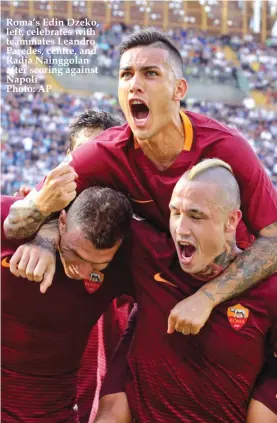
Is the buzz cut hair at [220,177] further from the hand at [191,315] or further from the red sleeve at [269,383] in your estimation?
the red sleeve at [269,383]

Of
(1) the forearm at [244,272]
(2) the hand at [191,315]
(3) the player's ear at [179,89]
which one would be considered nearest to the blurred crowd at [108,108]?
(3) the player's ear at [179,89]

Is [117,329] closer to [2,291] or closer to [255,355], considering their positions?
[2,291]

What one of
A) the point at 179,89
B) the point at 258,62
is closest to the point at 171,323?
the point at 179,89

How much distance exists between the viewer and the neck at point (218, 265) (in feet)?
8.84

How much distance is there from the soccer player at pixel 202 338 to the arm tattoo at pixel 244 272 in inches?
1.5

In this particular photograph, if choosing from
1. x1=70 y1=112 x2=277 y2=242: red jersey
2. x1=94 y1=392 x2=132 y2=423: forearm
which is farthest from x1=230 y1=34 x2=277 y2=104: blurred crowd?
x1=94 y1=392 x2=132 y2=423: forearm

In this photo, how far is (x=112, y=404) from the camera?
269 centimetres

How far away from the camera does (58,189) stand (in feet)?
8.90

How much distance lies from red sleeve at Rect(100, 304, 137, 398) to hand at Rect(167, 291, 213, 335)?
29cm

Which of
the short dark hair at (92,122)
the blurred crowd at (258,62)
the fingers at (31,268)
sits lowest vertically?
the blurred crowd at (258,62)

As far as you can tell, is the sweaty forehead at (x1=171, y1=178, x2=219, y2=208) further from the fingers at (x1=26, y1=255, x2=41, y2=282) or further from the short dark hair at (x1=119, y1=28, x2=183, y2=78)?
the short dark hair at (x1=119, y1=28, x2=183, y2=78)

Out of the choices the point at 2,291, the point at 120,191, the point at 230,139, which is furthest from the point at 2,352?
the point at 230,139

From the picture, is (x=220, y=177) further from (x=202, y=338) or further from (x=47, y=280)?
(x=47, y=280)

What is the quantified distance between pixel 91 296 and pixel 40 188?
17.6 inches
